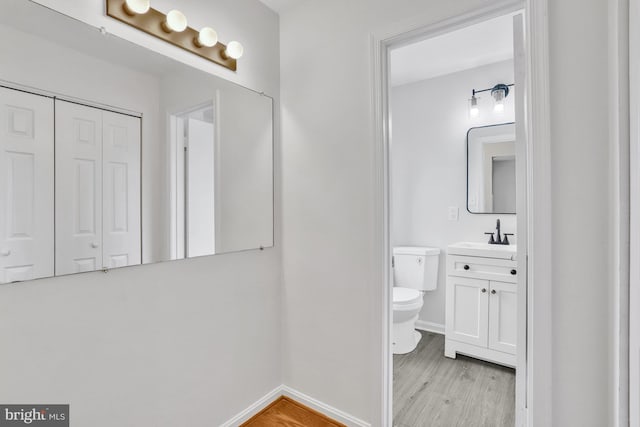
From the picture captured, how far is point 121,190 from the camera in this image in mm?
1282

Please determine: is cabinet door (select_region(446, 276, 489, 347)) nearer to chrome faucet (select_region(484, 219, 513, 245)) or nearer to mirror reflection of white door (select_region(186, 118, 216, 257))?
chrome faucet (select_region(484, 219, 513, 245))

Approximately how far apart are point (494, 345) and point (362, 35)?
2195mm

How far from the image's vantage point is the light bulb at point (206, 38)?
60.4 inches

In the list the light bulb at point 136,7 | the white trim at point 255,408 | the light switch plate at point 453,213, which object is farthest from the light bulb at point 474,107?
the white trim at point 255,408

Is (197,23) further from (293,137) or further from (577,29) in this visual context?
(577,29)

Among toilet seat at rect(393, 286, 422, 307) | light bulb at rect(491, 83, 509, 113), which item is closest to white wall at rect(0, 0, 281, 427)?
toilet seat at rect(393, 286, 422, 307)

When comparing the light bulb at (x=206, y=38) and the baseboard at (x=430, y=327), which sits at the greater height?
the light bulb at (x=206, y=38)

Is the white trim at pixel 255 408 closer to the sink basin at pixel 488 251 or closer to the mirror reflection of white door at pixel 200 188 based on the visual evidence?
the mirror reflection of white door at pixel 200 188

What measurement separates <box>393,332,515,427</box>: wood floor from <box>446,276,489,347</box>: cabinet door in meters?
Answer: 0.20

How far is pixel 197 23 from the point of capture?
1.57 meters

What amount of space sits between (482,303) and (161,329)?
208cm

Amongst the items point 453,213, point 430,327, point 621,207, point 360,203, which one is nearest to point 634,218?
point 621,207

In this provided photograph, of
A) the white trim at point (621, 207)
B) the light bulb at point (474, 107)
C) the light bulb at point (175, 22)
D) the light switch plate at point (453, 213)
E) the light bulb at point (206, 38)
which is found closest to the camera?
the white trim at point (621, 207)

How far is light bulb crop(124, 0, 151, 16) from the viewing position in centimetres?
128
